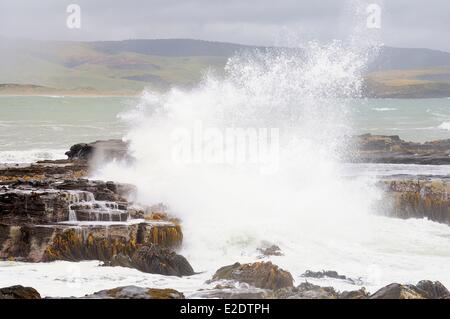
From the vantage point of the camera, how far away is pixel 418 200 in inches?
860

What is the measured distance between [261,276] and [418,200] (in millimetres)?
9284

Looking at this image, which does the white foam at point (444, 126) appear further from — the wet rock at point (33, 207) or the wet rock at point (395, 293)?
the wet rock at point (395, 293)

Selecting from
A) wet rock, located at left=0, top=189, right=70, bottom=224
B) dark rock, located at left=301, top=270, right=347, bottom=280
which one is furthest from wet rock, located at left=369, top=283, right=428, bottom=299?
wet rock, located at left=0, top=189, right=70, bottom=224

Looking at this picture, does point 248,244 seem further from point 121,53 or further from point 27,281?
point 121,53

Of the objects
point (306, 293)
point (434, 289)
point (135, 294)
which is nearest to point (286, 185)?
point (434, 289)

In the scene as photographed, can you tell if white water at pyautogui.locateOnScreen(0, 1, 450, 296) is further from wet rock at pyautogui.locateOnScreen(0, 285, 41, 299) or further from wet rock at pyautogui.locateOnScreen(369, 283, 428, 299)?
wet rock at pyautogui.locateOnScreen(369, 283, 428, 299)

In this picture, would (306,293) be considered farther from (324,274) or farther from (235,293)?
(324,274)

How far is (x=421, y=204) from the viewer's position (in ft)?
71.3

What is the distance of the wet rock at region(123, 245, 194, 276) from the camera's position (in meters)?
14.6

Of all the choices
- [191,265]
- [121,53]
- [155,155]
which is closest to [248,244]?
[191,265]

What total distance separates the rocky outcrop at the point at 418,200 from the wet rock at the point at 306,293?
9279mm

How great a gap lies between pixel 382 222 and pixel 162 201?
530 cm

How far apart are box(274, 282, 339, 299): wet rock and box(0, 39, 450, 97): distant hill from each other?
80.6m

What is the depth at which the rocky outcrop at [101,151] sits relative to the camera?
2618 centimetres
